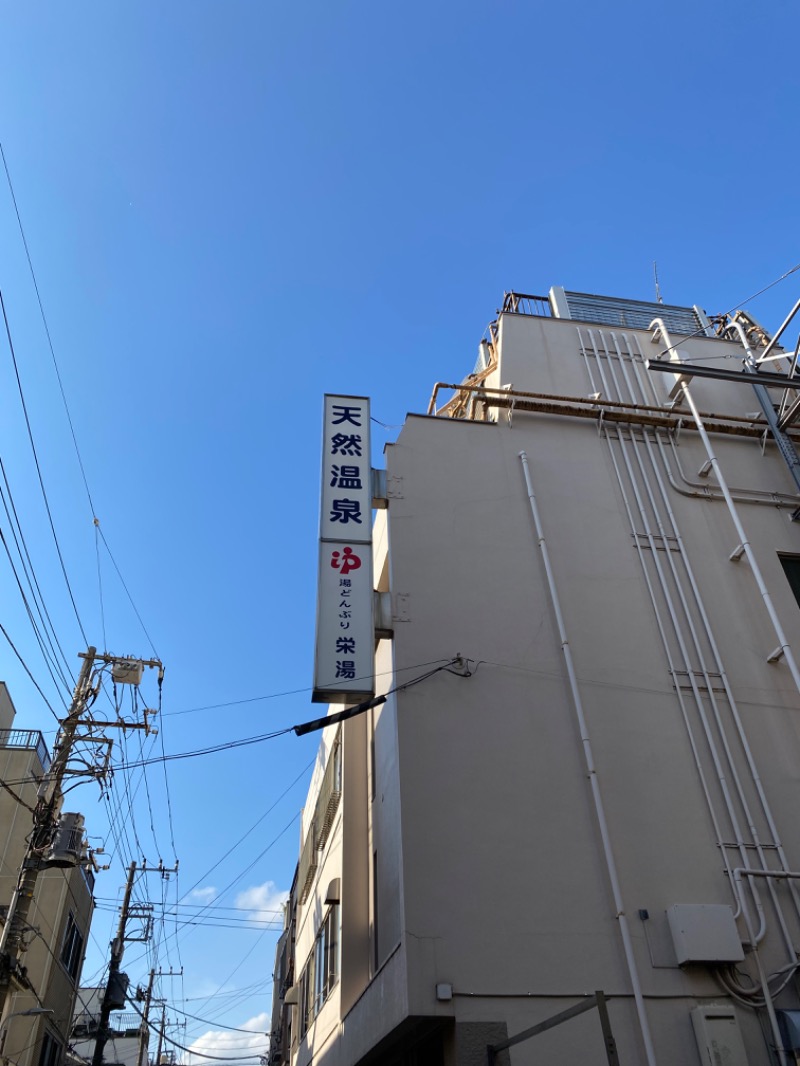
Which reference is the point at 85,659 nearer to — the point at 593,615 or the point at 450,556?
the point at 450,556

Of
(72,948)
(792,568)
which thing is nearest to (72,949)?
(72,948)

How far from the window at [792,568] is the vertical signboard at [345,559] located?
24.5ft

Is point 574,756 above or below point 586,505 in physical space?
below

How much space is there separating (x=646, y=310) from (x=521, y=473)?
7.93 metres

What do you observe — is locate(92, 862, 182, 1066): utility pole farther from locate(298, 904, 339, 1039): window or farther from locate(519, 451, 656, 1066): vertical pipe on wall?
locate(519, 451, 656, 1066): vertical pipe on wall

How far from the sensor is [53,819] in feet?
51.5

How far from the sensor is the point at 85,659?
18.9 m

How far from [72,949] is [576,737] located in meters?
25.0

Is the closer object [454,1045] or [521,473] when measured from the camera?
[454,1045]

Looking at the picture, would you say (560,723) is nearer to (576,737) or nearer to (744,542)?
(576,737)

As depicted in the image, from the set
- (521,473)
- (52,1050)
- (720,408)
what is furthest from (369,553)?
(52,1050)

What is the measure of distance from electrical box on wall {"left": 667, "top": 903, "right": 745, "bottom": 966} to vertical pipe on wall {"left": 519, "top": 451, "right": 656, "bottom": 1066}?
23.1 inches

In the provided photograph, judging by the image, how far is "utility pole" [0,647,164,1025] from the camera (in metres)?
14.0

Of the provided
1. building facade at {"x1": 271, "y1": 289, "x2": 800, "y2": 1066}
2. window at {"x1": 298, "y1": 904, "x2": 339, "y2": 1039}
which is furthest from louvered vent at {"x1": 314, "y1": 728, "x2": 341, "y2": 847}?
window at {"x1": 298, "y1": 904, "x2": 339, "y2": 1039}
